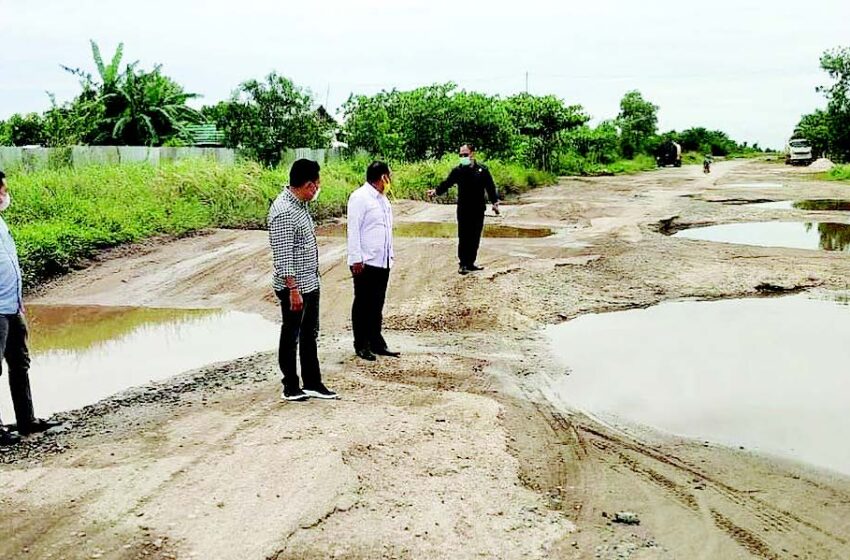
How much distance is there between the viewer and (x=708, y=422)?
6234mm

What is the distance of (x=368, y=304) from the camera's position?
309 inches

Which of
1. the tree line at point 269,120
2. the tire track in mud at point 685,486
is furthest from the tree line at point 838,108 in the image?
the tire track in mud at point 685,486

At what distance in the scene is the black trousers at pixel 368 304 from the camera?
25.7ft

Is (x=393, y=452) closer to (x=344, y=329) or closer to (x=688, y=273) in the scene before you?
(x=344, y=329)

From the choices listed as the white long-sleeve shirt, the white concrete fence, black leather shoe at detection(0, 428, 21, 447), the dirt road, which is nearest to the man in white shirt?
the white long-sleeve shirt

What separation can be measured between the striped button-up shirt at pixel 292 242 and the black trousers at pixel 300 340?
114 millimetres

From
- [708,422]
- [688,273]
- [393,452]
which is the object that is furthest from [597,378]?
[688,273]

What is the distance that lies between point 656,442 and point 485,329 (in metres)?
3.63

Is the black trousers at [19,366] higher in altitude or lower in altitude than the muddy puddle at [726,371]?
higher

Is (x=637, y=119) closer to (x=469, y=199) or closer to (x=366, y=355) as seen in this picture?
(x=469, y=199)

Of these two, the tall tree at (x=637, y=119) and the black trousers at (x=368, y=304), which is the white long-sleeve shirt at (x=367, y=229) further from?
the tall tree at (x=637, y=119)

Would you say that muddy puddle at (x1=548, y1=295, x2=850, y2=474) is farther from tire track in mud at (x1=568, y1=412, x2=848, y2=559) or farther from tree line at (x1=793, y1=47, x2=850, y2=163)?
tree line at (x1=793, y1=47, x2=850, y2=163)

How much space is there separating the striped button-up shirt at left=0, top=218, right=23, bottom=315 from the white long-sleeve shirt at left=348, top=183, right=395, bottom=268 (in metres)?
2.84

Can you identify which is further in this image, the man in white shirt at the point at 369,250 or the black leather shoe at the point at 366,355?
the black leather shoe at the point at 366,355
